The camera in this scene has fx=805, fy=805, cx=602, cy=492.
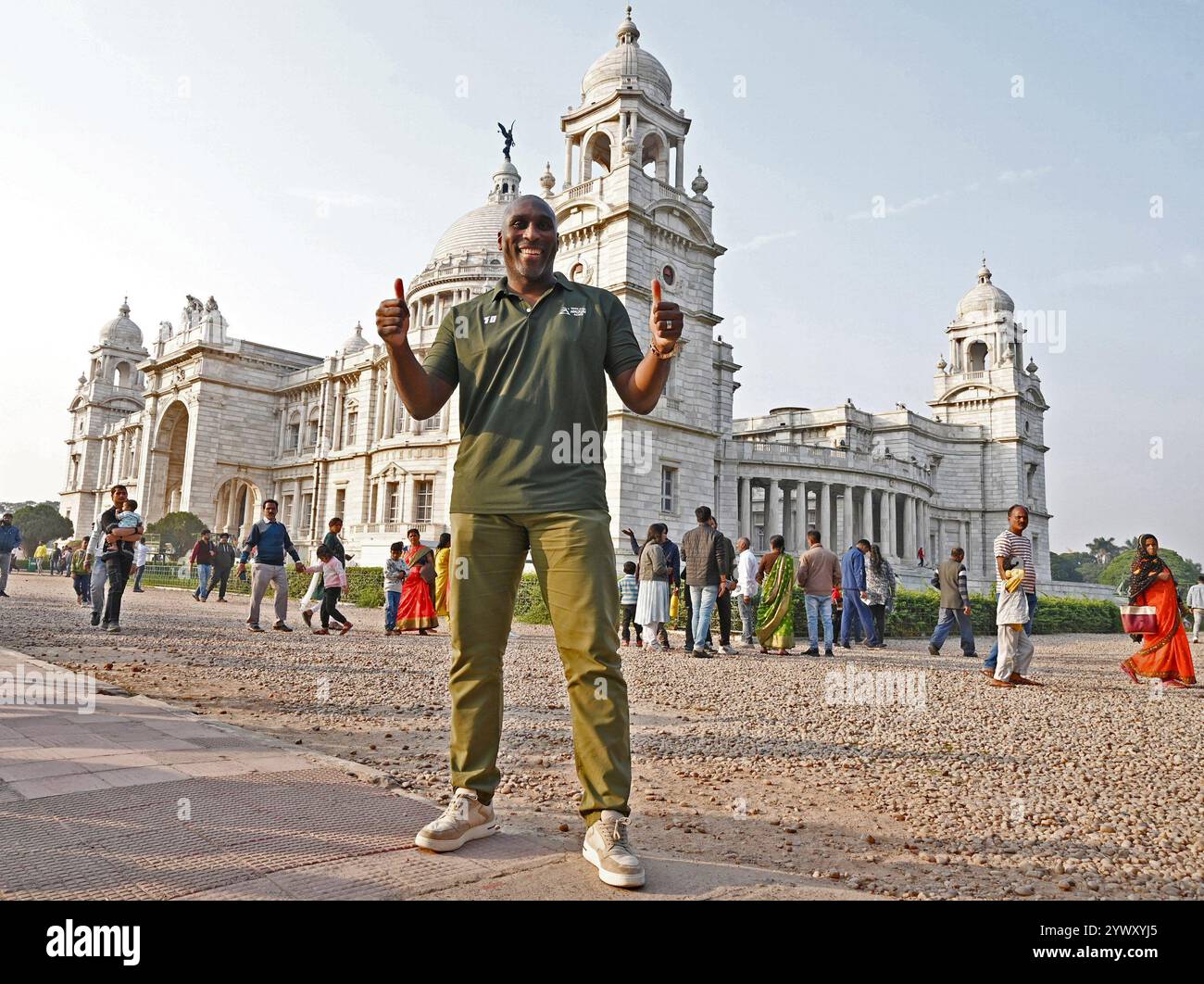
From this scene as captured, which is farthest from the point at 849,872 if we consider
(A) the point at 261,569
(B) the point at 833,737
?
(A) the point at 261,569

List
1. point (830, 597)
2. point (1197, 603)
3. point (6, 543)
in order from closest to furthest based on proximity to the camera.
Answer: point (830, 597) < point (6, 543) < point (1197, 603)

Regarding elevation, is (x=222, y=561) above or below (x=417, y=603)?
above

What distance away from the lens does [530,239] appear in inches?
122

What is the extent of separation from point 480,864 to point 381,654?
304 inches

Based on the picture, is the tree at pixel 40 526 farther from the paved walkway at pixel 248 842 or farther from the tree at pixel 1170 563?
the tree at pixel 1170 563

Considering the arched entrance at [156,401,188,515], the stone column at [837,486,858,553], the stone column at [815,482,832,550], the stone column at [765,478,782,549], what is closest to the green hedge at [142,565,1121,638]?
the stone column at [837,486,858,553]

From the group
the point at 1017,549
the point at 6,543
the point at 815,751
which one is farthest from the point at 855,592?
the point at 6,543

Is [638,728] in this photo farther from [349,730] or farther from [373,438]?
[373,438]

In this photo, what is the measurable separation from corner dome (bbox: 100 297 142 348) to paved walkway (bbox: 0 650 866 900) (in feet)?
253

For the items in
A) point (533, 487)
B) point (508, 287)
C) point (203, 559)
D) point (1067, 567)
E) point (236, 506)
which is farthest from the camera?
point (1067, 567)

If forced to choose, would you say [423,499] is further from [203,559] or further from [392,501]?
[203,559]

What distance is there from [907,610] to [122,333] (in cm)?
7298

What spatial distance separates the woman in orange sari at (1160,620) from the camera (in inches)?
348
